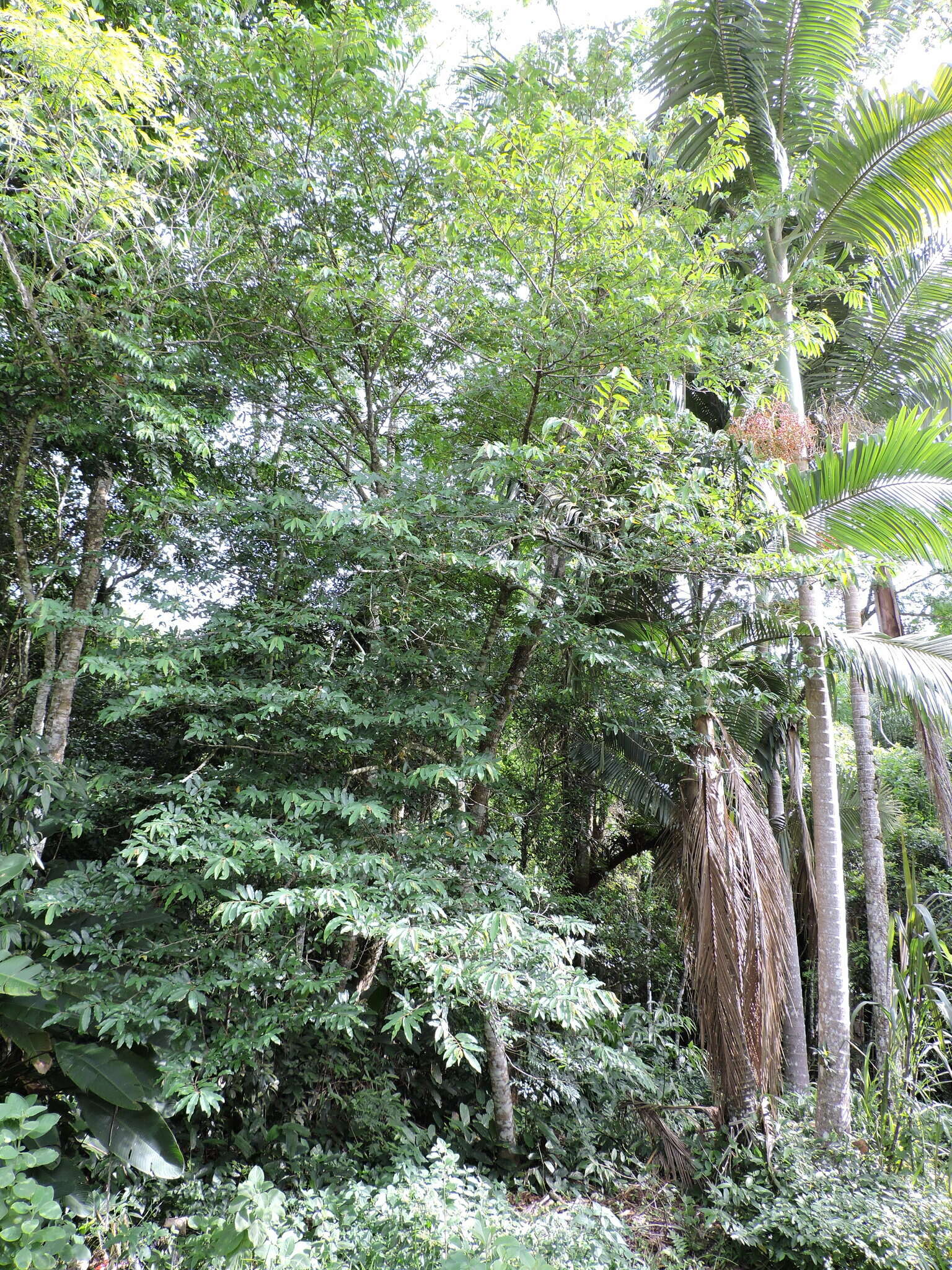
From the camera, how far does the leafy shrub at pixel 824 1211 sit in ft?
8.63

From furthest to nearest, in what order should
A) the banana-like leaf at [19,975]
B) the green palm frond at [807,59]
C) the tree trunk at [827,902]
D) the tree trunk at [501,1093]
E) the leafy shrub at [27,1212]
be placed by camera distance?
the green palm frond at [807,59] < the tree trunk at [501,1093] < the tree trunk at [827,902] < the banana-like leaf at [19,975] < the leafy shrub at [27,1212]

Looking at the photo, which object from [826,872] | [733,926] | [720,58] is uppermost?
[720,58]

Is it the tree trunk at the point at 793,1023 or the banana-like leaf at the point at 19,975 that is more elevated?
the banana-like leaf at the point at 19,975

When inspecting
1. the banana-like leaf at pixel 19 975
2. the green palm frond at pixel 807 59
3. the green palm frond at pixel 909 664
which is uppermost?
the green palm frond at pixel 807 59

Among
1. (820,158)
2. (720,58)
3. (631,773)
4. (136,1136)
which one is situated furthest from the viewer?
(631,773)

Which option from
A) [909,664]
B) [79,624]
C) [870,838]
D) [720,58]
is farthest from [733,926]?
[720,58]

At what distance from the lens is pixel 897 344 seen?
4.73 metres

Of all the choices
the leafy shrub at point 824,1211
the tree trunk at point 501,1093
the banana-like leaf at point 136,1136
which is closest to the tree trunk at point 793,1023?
the leafy shrub at point 824,1211

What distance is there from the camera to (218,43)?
3.26m

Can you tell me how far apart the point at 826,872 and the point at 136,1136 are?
11.1 feet

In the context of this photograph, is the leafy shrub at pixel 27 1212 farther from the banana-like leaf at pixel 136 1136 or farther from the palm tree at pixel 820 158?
the palm tree at pixel 820 158

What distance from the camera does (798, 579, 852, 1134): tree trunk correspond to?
3318mm

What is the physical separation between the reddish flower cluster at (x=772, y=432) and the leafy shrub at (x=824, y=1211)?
10.8ft

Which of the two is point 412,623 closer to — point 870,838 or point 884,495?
point 884,495
